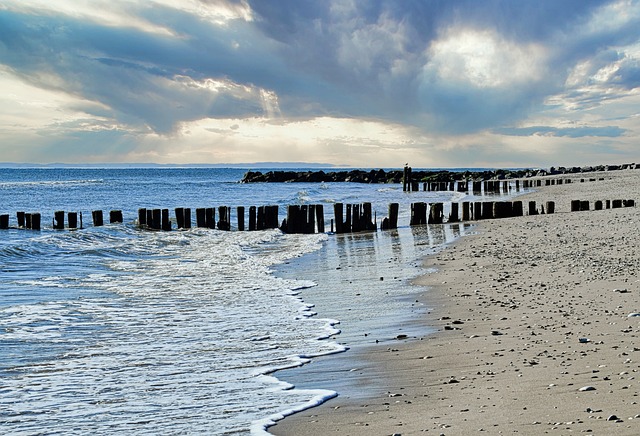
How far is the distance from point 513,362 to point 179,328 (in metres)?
4.26

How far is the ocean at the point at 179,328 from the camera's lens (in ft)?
16.6

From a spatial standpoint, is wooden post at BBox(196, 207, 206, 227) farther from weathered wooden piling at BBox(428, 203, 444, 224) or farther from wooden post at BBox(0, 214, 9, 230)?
weathered wooden piling at BBox(428, 203, 444, 224)

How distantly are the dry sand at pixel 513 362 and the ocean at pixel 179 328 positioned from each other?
0.53 meters

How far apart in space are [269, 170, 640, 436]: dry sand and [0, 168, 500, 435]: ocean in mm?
528

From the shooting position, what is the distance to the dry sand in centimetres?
425

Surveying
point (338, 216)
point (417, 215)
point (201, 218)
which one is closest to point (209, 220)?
point (201, 218)

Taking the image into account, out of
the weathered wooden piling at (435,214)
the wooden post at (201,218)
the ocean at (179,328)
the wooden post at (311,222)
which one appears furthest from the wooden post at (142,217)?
the weathered wooden piling at (435,214)

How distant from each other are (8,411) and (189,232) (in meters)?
16.9

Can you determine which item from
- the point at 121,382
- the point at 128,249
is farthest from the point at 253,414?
the point at 128,249

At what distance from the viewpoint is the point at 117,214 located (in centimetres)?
2320

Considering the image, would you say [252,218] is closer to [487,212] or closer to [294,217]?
[294,217]

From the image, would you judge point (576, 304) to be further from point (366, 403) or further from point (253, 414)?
point (253, 414)

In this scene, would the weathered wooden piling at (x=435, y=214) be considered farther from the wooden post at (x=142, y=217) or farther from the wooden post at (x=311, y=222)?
the wooden post at (x=142, y=217)

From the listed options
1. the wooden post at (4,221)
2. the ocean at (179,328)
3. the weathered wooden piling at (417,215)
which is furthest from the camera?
the weathered wooden piling at (417,215)
